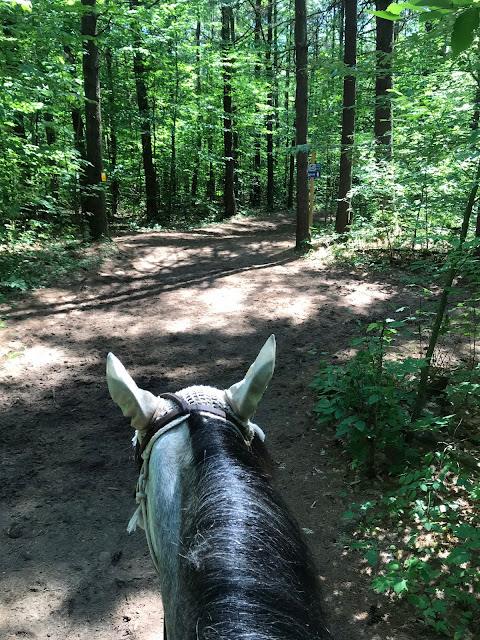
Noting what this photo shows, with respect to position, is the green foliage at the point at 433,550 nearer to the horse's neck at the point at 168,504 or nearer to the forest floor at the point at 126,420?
the forest floor at the point at 126,420

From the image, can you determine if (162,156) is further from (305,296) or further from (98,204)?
(305,296)

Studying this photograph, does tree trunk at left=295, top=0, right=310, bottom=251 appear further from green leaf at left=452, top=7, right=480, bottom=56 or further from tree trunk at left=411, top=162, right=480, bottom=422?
green leaf at left=452, top=7, right=480, bottom=56

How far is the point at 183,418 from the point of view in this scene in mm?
1463

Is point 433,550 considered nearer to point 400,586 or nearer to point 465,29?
point 400,586

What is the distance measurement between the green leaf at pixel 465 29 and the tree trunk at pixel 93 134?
10.6m

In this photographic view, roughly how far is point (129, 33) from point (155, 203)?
619cm

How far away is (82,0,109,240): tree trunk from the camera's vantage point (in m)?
10.3

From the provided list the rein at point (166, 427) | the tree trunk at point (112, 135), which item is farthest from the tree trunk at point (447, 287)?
the tree trunk at point (112, 135)

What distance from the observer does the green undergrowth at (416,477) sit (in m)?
2.52

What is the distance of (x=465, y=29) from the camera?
1059 mm

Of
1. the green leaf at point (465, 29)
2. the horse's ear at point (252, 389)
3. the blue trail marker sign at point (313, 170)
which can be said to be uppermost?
the blue trail marker sign at point (313, 170)

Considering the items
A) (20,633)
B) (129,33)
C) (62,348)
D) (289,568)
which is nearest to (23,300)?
(62,348)

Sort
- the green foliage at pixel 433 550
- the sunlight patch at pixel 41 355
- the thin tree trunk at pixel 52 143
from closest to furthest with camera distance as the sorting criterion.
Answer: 1. the green foliage at pixel 433 550
2. the sunlight patch at pixel 41 355
3. the thin tree trunk at pixel 52 143

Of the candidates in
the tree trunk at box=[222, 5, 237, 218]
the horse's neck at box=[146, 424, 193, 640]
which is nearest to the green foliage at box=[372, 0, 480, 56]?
the horse's neck at box=[146, 424, 193, 640]
